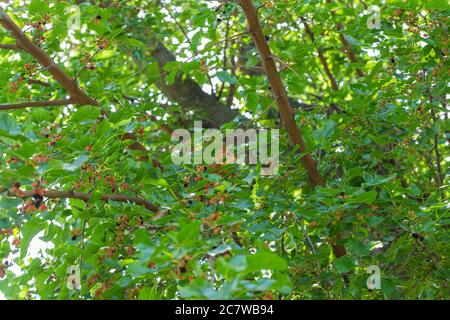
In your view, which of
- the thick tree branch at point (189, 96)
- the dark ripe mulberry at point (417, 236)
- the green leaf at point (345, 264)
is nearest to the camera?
the green leaf at point (345, 264)

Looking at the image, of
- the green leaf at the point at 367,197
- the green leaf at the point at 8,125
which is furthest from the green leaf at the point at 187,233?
the green leaf at the point at 367,197

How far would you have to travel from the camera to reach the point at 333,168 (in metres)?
2.49

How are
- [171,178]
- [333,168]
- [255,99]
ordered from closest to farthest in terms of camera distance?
[171,178] → [255,99] → [333,168]

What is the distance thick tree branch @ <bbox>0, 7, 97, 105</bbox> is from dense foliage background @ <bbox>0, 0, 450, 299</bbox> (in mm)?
30

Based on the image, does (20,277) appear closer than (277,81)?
Yes

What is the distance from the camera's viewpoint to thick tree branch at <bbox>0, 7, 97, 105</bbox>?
197cm

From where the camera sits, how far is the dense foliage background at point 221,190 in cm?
146

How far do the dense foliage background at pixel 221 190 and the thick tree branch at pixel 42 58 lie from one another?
30 mm

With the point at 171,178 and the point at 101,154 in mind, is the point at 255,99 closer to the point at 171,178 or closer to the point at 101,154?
the point at 171,178

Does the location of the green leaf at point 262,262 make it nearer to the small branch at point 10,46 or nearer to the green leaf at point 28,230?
the green leaf at point 28,230

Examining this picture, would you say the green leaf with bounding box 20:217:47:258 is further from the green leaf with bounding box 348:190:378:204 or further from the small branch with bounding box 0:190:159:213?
the green leaf with bounding box 348:190:378:204

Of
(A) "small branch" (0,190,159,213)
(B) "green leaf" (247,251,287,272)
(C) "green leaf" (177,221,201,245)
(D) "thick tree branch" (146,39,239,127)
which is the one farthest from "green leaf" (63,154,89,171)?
(D) "thick tree branch" (146,39,239,127)
